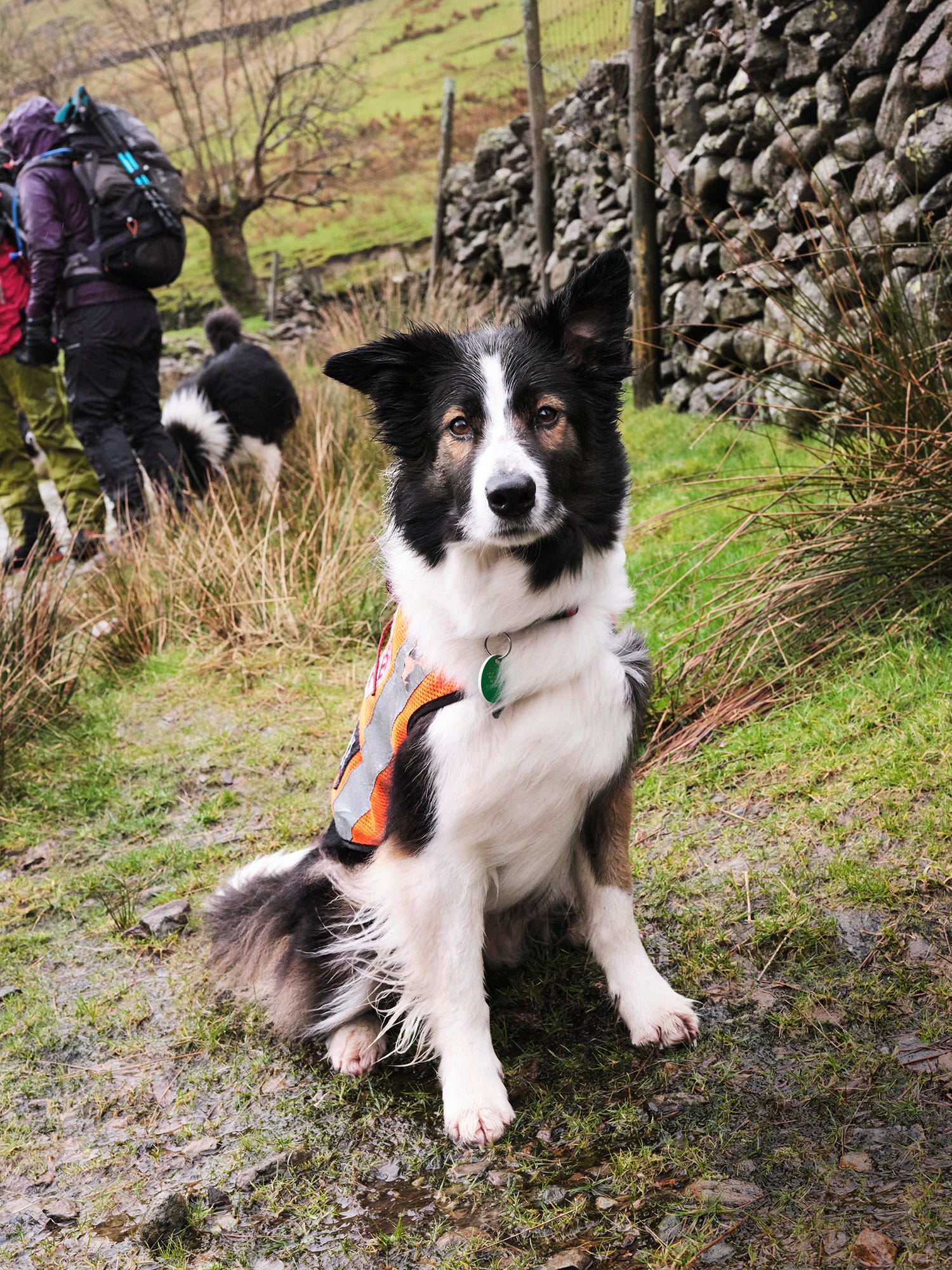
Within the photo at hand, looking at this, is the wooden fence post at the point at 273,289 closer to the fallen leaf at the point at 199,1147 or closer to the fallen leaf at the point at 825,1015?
the fallen leaf at the point at 199,1147

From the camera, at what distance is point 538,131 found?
975cm

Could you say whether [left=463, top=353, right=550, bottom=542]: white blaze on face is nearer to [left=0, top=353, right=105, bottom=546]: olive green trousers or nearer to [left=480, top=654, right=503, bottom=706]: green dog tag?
[left=480, top=654, right=503, bottom=706]: green dog tag

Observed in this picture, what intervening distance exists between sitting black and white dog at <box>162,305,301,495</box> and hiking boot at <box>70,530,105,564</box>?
95 cm

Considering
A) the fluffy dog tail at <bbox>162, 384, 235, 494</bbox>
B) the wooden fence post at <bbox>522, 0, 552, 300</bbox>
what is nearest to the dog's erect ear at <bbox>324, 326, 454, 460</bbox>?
the fluffy dog tail at <bbox>162, 384, 235, 494</bbox>

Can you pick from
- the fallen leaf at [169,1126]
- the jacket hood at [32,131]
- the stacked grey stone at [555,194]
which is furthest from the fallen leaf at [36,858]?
the stacked grey stone at [555,194]

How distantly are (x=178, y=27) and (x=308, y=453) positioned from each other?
47.6ft

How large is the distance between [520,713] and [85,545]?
15.6 feet

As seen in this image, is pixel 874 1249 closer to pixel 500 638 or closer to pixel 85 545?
pixel 500 638

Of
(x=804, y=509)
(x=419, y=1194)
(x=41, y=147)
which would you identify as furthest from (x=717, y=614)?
(x=41, y=147)

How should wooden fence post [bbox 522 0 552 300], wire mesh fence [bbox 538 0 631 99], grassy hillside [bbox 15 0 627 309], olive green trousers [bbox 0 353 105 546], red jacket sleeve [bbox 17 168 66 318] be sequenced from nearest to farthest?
1. red jacket sleeve [bbox 17 168 66 318]
2. olive green trousers [bbox 0 353 105 546]
3. wire mesh fence [bbox 538 0 631 99]
4. wooden fence post [bbox 522 0 552 300]
5. grassy hillside [bbox 15 0 627 309]

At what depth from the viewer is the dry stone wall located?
4.23 m

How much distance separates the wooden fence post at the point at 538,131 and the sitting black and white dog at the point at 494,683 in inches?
311

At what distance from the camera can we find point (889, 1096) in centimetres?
188

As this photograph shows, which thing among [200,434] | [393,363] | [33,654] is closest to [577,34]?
[200,434]
